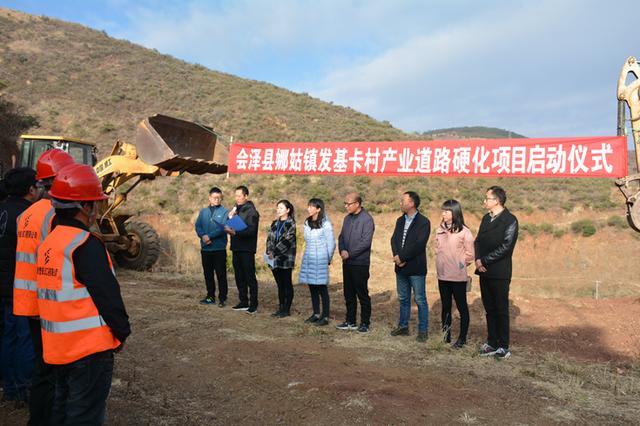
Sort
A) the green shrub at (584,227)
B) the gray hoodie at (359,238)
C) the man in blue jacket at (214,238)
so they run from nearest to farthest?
the gray hoodie at (359,238)
the man in blue jacket at (214,238)
the green shrub at (584,227)

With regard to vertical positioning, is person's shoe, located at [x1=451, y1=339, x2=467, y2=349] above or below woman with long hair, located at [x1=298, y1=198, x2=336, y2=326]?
below

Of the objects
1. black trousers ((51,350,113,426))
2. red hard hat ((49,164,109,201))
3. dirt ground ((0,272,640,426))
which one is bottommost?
dirt ground ((0,272,640,426))

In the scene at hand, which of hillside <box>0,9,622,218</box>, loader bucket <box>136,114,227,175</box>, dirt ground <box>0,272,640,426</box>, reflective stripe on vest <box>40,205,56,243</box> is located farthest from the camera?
hillside <box>0,9,622,218</box>

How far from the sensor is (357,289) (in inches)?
267

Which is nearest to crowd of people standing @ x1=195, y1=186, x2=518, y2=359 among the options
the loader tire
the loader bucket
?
the loader bucket

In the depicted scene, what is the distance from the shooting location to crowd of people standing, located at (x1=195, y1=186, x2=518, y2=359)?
5688mm

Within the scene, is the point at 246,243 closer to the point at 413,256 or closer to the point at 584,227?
the point at 413,256

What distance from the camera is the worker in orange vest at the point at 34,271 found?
123 inches

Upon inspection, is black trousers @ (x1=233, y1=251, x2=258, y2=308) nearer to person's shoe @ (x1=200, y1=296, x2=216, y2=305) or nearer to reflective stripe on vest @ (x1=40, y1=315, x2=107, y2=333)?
person's shoe @ (x1=200, y1=296, x2=216, y2=305)

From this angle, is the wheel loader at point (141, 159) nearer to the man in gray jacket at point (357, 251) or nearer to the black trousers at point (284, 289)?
the black trousers at point (284, 289)

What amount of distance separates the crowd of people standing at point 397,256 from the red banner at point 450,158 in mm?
2670

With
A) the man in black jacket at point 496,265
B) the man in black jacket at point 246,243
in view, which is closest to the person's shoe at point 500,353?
the man in black jacket at point 496,265

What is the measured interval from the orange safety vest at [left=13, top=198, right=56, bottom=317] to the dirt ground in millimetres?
946

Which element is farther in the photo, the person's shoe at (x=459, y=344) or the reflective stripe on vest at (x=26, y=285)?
the person's shoe at (x=459, y=344)
